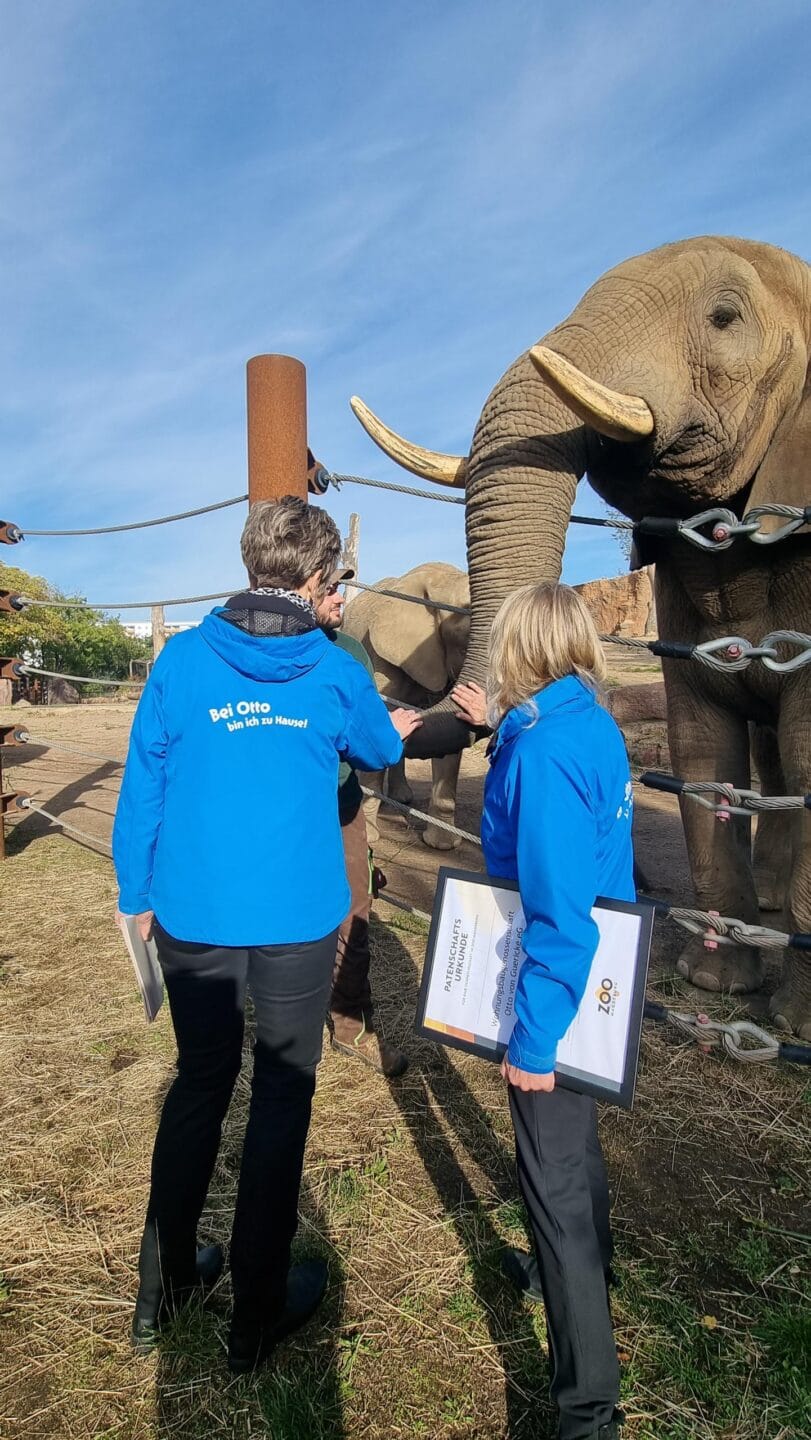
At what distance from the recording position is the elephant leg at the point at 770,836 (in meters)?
5.03

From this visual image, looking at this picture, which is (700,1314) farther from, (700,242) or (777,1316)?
(700,242)

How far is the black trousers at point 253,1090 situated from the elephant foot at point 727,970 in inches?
101

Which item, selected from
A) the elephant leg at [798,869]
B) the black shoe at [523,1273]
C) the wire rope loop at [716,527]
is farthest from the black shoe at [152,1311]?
the elephant leg at [798,869]

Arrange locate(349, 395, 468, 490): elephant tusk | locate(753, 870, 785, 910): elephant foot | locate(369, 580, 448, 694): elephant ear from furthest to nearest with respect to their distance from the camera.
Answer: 1. locate(369, 580, 448, 694): elephant ear
2. locate(753, 870, 785, 910): elephant foot
3. locate(349, 395, 468, 490): elephant tusk

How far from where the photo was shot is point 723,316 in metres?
3.12

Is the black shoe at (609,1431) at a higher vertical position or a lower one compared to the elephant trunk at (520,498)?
lower

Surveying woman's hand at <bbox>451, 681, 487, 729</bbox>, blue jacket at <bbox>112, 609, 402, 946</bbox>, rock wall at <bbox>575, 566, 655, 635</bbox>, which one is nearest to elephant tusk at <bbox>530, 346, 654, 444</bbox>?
woman's hand at <bbox>451, 681, 487, 729</bbox>

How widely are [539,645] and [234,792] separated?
2.33 ft

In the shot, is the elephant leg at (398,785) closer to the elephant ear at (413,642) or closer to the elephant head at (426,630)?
the elephant head at (426,630)

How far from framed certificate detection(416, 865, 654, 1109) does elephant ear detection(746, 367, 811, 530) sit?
194 centimetres

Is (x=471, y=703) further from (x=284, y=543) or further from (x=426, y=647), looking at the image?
(x=426, y=647)

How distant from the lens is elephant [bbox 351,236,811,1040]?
300 centimetres

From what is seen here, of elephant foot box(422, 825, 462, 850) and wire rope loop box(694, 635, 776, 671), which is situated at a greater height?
wire rope loop box(694, 635, 776, 671)

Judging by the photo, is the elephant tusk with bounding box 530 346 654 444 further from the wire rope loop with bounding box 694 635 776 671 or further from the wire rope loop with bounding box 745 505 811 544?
the wire rope loop with bounding box 694 635 776 671
